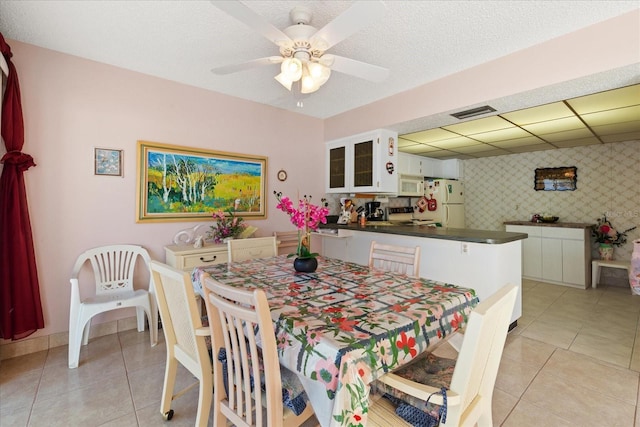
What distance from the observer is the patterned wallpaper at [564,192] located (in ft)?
13.7

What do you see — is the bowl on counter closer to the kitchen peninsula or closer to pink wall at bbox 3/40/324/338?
the kitchen peninsula

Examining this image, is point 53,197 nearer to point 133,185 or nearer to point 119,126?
point 133,185

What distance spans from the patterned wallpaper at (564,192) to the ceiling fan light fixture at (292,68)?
5010 millimetres

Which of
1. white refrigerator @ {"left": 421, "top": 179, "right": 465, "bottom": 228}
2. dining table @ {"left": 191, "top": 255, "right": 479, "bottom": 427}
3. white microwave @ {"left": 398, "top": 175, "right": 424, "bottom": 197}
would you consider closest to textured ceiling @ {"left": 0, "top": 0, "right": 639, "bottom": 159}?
dining table @ {"left": 191, "top": 255, "right": 479, "bottom": 427}

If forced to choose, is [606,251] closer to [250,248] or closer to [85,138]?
[250,248]

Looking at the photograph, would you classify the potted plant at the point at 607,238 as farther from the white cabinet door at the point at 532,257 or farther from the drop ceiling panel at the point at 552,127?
the drop ceiling panel at the point at 552,127

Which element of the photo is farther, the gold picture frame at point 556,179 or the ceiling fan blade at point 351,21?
the gold picture frame at point 556,179

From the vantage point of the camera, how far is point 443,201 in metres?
5.15

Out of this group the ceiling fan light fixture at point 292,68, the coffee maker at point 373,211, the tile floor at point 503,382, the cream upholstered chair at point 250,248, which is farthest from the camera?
the coffee maker at point 373,211

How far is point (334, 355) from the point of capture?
92 cm

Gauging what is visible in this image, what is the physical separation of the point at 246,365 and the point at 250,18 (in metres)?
1.54

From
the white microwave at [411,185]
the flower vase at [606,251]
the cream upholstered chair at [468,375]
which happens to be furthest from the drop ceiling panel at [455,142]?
the cream upholstered chair at [468,375]

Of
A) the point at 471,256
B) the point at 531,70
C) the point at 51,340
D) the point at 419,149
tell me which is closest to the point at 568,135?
the point at 419,149

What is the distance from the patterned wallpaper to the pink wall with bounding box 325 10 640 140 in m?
3.35
